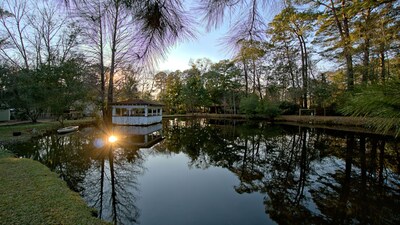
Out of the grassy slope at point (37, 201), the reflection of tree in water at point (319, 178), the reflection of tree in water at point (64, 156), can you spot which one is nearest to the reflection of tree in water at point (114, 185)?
the reflection of tree in water at point (64, 156)

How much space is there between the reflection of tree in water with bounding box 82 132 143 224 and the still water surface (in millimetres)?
17

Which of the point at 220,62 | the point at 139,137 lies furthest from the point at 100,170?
the point at 220,62

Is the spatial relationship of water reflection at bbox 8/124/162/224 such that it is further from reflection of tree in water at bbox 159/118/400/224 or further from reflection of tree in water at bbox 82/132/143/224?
reflection of tree in water at bbox 159/118/400/224

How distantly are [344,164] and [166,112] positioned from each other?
32175 millimetres

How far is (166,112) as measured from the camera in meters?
36.1

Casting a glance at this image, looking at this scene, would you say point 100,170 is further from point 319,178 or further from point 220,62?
point 220,62

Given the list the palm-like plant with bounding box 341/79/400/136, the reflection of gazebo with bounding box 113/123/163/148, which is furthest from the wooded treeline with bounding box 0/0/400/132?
the reflection of gazebo with bounding box 113/123/163/148

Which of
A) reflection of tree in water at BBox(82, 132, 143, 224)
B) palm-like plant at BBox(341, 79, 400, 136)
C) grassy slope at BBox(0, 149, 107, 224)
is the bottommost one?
reflection of tree in water at BBox(82, 132, 143, 224)

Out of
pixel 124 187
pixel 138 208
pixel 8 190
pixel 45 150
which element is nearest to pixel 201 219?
pixel 138 208

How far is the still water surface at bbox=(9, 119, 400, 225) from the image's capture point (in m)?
3.16

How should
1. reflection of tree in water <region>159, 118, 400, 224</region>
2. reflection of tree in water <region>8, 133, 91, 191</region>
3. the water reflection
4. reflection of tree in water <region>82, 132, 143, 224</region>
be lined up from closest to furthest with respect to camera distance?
reflection of tree in water <region>159, 118, 400, 224</region>
reflection of tree in water <region>82, 132, 143, 224</region>
the water reflection
reflection of tree in water <region>8, 133, 91, 191</region>

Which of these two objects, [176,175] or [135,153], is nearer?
[176,175]

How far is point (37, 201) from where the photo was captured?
2883 millimetres

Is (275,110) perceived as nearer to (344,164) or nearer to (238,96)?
(238,96)
